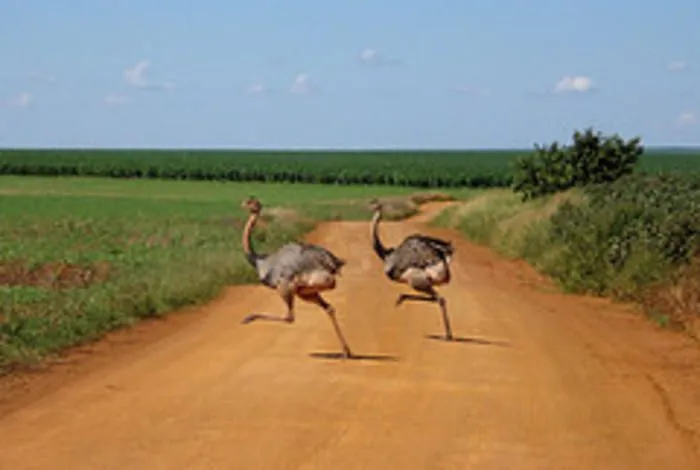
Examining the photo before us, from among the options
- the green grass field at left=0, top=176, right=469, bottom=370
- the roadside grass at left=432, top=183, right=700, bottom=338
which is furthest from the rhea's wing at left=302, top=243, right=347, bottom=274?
the roadside grass at left=432, top=183, right=700, bottom=338

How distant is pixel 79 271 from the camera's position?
92.0ft

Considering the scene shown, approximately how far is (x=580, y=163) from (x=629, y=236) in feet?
48.5

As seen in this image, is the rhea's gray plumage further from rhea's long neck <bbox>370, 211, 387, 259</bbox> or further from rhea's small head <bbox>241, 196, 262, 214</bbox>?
rhea's long neck <bbox>370, 211, 387, 259</bbox>

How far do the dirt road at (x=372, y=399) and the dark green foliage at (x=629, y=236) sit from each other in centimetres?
368

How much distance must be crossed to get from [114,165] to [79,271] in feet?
276

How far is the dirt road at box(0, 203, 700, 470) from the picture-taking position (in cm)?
1023

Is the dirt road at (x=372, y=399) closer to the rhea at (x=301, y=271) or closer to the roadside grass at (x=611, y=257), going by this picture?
the rhea at (x=301, y=271)

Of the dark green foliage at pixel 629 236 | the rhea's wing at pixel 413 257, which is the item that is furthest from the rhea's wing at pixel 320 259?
the dark green foliage at pixel 629 236

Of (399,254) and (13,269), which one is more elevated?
(399,254)

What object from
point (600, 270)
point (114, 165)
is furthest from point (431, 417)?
point (114, 165)

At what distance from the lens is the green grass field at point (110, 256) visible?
18.0 meters

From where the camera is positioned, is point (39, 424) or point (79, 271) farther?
point (79, 271)

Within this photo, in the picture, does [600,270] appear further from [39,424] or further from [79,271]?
[39,424]

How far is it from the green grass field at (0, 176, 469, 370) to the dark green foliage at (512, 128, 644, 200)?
7.35m
